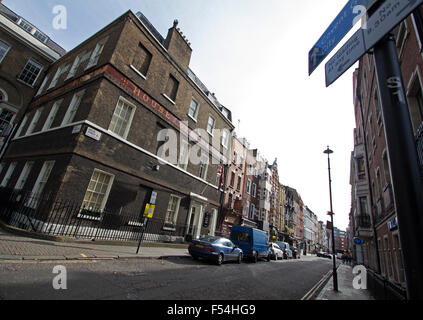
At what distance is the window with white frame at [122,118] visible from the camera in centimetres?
1179

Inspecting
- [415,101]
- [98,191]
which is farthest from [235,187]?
[415,101]

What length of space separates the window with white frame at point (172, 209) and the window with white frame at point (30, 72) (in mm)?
16963

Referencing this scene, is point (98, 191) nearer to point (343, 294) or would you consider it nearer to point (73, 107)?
point (73, 107)

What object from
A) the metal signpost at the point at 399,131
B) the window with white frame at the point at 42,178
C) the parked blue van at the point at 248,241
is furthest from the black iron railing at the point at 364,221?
the window with white frame at the point at 42,178

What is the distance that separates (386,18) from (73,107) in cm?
1468

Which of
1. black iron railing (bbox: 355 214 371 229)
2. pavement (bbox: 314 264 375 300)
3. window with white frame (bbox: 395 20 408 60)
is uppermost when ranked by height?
window with white frame (bbox: 395 20 408 60)

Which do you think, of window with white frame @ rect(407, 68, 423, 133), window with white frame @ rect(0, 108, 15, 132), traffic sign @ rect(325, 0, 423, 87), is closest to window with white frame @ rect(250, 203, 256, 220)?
window with white frame @ rect(407, 68, 423, 133)

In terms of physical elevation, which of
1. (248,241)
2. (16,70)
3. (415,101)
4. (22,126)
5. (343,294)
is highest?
(16,70)

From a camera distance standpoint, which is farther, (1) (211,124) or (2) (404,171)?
(1) (211,124)

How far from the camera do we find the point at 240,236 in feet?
50.9

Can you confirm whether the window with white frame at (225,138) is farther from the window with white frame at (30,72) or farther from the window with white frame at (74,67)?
the window with white frame at (30,72)

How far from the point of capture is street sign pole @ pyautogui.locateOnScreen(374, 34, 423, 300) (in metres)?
1.42

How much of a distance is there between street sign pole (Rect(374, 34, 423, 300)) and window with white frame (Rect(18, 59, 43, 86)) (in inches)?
989

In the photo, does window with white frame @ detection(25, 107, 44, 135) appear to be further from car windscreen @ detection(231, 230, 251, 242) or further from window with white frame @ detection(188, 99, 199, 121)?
car windscreen @ detection(231, 230, 251, 242)
